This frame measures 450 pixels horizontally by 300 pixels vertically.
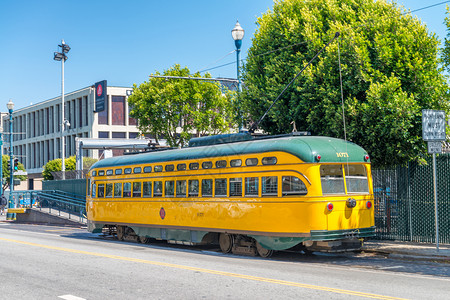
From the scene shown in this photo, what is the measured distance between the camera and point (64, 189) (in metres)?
39.5

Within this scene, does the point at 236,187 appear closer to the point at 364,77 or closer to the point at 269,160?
the point at 269,160

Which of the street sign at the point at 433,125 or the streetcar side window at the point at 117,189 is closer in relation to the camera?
the street sign at the point at 433,125

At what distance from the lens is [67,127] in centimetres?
7475

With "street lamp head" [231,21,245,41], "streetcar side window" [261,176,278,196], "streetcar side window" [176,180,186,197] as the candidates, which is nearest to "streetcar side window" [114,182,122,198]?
"streetcar side window" [176,180,186,197]

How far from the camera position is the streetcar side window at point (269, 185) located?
15.0 metres

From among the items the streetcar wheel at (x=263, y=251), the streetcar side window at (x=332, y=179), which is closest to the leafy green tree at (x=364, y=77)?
the streetcar side window at (x=332, y=179)

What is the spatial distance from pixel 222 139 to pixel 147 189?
397 centimetres

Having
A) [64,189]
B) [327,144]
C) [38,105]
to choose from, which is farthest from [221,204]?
[38,105]

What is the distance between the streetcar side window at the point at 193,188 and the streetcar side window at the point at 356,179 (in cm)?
504

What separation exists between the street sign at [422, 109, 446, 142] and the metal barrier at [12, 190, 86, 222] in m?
23.6

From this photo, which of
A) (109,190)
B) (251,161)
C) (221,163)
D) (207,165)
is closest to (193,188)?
(207,165)

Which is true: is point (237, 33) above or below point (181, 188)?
above

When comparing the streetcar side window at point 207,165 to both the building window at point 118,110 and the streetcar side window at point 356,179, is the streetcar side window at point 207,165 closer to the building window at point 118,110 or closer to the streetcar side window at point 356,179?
the streetcar side window at point 356,179

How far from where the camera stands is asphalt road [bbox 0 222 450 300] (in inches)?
377
